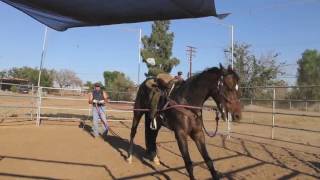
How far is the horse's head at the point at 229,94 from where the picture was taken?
6.30 m

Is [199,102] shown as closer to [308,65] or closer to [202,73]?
[202,73]

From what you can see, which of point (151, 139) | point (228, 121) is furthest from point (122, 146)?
point (228, 121)

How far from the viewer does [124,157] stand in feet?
30.2

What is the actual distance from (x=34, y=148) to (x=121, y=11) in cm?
714

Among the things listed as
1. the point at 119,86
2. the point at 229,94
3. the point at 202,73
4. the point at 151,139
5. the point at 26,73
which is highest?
the point at 26,73

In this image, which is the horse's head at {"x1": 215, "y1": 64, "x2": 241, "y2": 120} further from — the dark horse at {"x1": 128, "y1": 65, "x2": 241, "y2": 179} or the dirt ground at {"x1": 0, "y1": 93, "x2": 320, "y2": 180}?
the dirt ground at {"x1": 0, "y1": 93, "x2": 320, "y2": 180}

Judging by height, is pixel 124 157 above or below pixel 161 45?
below

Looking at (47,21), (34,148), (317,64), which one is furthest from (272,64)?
(47,21)

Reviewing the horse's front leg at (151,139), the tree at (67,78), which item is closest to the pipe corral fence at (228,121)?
the horse's front leg at (151,139)

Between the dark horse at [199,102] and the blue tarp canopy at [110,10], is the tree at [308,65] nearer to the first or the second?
the dark horse at [199,102]

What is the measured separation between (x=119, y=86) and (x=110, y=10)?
47.6m

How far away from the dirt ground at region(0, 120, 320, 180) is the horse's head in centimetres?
143

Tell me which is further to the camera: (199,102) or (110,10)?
(199,102)

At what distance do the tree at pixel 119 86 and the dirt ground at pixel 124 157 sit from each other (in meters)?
5.25
